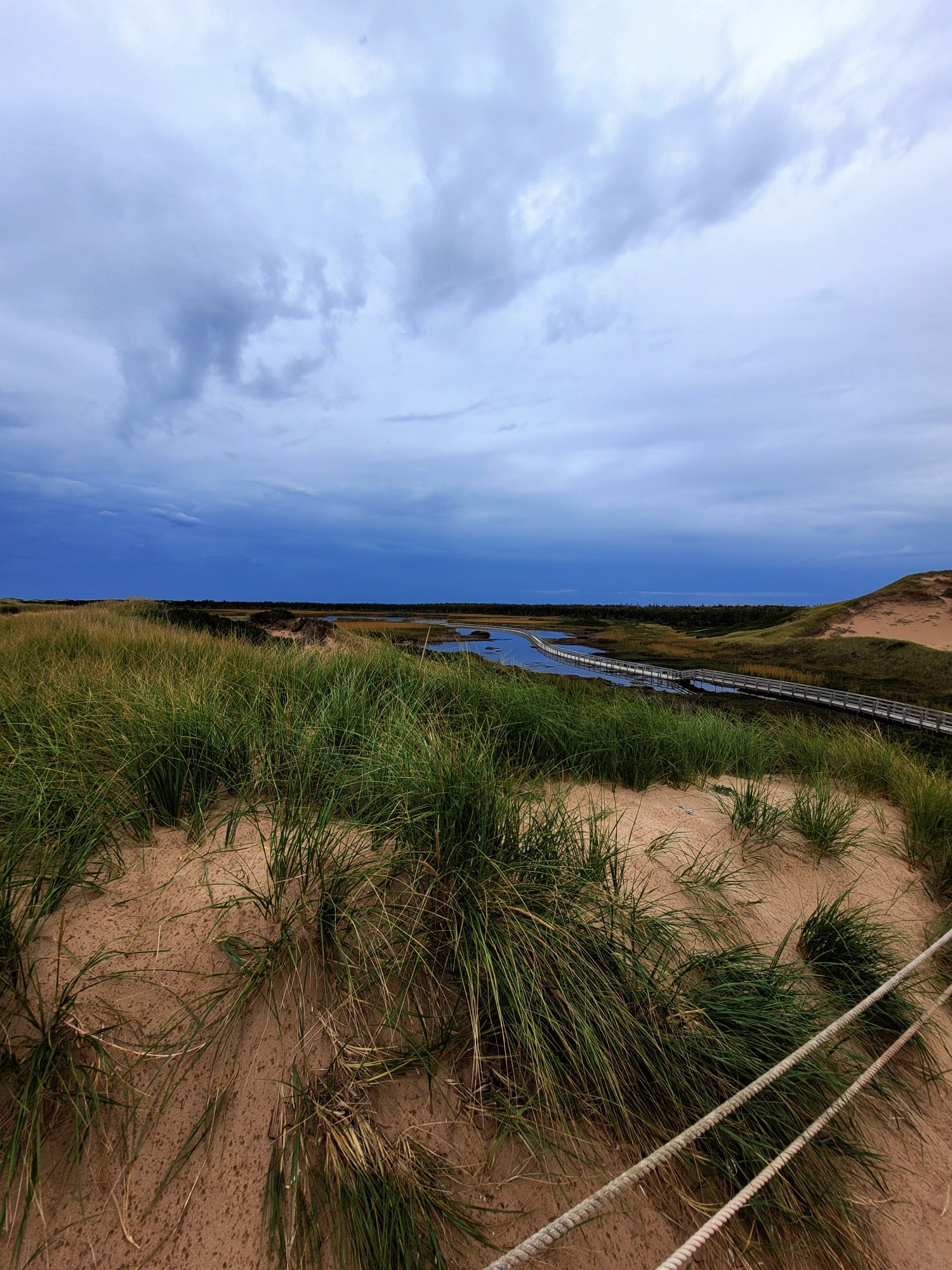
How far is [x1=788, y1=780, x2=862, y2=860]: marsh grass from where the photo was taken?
15.0 feet

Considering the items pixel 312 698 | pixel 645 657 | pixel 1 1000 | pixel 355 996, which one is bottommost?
pixel 645 657

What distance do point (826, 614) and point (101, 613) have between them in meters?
54.5

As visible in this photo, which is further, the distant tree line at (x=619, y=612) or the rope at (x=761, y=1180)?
the distant tree line at (x=619, y=612)

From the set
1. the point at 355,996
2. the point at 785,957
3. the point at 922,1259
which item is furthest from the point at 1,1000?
the point at 785,957

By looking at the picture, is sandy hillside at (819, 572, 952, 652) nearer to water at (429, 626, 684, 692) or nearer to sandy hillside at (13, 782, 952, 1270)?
water at (429, 626, 684, 692)

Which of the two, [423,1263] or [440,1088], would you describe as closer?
[423,1263]

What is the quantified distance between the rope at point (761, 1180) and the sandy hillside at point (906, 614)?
160 ft

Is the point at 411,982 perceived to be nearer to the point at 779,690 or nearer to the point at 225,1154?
the point at 225,1154

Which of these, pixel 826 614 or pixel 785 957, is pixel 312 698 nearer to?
pixel 785 957

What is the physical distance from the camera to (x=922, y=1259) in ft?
6.77

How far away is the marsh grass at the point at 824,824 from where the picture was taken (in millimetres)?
4574

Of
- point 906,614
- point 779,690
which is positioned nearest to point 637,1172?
point 779,690

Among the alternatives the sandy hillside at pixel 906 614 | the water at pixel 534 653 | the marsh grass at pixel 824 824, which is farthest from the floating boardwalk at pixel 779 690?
the marsh grass at pixel 824 824

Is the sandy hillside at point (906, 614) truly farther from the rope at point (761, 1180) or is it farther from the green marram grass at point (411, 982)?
the green marram grass at point (411, 982)
